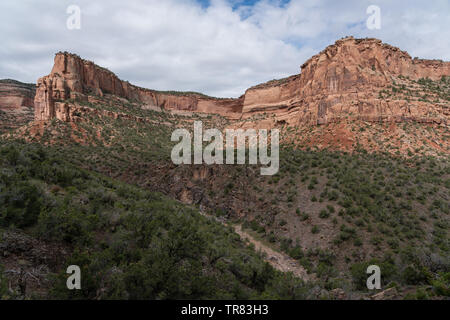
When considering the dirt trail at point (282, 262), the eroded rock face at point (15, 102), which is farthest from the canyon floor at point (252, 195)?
the eroded rock face at point (15, 102)

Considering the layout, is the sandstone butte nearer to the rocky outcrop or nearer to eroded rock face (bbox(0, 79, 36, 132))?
the rocky outcrop

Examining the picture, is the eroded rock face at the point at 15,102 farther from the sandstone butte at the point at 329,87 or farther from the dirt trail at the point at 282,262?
the dirt trail at the point at 282,262

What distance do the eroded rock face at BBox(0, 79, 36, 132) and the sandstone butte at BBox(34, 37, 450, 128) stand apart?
16617mm

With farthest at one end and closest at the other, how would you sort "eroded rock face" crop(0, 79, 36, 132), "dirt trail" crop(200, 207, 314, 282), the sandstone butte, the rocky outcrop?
1. "eroded rock face" crop(0, 79, 36, 132)
2. the rocky outcrop
3. the sandstone butte
4. "dirt trail" crop(200, 207, 314, 282)

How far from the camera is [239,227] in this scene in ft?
Result: 57.1

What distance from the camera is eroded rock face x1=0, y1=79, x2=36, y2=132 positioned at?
4810cm

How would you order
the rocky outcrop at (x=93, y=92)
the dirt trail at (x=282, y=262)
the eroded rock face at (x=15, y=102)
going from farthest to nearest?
the eroded rock face at (x=15, y=102)
the rocky outcrop at (x=93, y=92)
the dirt trail at (x=282, y=262)

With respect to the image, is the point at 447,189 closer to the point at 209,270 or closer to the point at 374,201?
the point at 374,201

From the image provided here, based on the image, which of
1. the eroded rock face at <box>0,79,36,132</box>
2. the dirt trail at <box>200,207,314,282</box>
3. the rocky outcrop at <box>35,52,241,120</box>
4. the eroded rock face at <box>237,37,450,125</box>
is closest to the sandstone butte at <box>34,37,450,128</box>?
the eroded rock face at <box>237,37,450,125</box>

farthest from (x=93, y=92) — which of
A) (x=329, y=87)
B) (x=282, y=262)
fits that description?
(x=282, y=262)

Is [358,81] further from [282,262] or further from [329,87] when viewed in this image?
[282,262]

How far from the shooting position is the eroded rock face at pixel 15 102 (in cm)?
4810

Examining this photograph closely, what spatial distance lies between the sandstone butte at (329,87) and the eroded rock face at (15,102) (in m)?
16.6
